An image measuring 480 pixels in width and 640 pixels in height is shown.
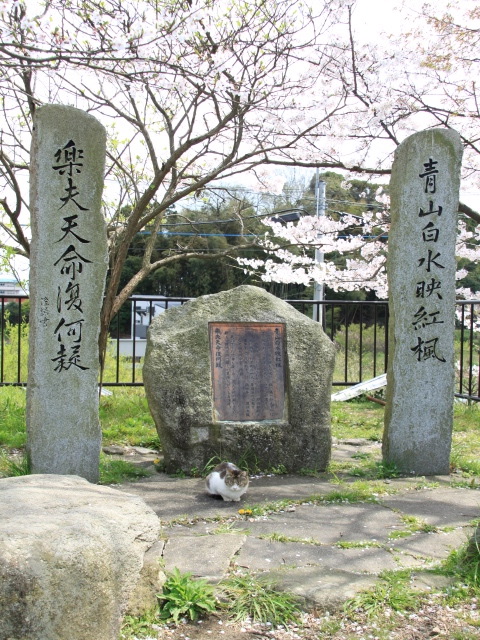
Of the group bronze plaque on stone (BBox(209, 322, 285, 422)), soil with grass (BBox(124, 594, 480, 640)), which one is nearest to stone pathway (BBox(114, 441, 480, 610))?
soil with grass (BBox(124, 594, 480, 640))

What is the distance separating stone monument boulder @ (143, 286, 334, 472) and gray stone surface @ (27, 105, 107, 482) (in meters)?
0.71

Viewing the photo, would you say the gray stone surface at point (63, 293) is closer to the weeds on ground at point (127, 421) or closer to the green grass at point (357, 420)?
the weeds on ground at point (127, 421)

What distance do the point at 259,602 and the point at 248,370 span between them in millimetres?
2790

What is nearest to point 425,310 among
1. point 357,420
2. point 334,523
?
point 334,523

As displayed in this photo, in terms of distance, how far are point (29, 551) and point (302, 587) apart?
1.32 meters

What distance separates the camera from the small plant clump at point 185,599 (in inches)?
102

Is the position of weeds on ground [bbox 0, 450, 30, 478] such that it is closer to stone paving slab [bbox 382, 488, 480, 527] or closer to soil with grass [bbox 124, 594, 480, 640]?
A: soil with grass [bbox 124, 594, 480, 640]

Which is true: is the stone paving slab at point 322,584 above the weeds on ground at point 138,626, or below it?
above

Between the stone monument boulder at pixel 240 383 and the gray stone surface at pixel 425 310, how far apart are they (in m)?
0.66

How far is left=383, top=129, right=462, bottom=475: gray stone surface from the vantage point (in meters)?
5.12

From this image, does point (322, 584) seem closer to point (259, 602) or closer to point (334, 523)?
point (259, 602)

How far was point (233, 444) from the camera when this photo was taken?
5047 mm

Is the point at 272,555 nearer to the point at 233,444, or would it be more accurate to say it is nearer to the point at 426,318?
the point at 233,444

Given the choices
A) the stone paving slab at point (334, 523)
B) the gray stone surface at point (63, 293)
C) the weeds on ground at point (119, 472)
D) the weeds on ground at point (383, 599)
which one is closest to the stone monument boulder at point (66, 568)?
the weeds on ground at point (383, 599)
